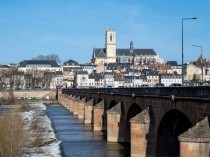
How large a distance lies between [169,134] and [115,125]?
55.3ft

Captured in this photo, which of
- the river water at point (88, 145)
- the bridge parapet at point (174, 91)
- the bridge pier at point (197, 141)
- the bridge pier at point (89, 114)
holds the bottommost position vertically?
the river water at point (88, 145)

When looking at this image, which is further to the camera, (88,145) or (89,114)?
(89,114)

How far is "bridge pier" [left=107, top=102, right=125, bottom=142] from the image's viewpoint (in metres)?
52.5

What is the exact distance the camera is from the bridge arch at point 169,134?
36.3m

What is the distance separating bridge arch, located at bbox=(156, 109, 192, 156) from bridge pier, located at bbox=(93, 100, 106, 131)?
29.0 m

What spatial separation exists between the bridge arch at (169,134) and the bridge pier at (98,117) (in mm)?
28993

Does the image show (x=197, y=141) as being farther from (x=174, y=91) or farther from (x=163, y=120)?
(x=163, y=120)

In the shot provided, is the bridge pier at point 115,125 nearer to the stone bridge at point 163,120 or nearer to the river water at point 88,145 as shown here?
the stone bridge at point 163,120

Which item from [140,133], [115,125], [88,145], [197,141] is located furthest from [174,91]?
[115,125]

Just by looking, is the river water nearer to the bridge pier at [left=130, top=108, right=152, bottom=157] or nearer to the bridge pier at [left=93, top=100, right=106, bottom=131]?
the bridge pier at [left=93, top=100, right=106, bottom=131]

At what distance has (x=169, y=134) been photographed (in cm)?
3659

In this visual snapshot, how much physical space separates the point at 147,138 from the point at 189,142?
46.3ft

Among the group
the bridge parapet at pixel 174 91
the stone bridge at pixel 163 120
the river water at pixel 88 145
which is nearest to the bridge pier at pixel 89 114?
the river water at pixel 88 145

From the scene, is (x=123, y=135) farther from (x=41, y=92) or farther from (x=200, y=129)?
(x=41, y=92)
